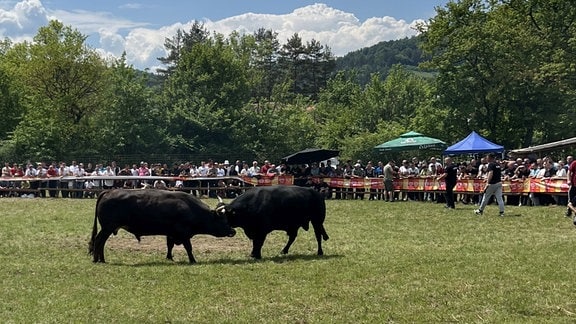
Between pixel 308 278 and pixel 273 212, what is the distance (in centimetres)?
311

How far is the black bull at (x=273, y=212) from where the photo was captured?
1408 centimetres

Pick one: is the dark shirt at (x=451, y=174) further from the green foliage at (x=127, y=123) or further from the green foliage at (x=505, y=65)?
the green foliage at (x=127, y=123)

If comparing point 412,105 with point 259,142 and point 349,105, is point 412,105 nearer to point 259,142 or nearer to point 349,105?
point 349,105

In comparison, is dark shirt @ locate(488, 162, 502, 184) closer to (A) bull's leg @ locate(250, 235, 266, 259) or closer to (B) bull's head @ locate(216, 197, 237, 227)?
(A) bull's leg @ locate(250, 235, 266, 259)

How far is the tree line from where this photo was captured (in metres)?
42.5

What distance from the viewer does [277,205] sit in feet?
46.7

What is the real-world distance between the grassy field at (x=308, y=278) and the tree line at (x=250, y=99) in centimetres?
2611

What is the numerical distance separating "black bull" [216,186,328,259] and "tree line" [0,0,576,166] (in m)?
28.3

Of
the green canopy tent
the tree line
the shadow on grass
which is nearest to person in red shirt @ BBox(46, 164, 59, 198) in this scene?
the tree line

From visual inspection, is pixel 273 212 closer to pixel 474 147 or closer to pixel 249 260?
pixel 249 260

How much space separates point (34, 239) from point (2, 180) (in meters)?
19.6

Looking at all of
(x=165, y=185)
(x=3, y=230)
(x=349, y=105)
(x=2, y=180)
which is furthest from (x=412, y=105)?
(x=3, y=230)

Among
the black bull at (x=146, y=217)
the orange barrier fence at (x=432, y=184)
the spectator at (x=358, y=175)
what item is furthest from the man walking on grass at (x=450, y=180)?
the black bull at (x=146, y=217)

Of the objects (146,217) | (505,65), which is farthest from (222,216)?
(505,65)
